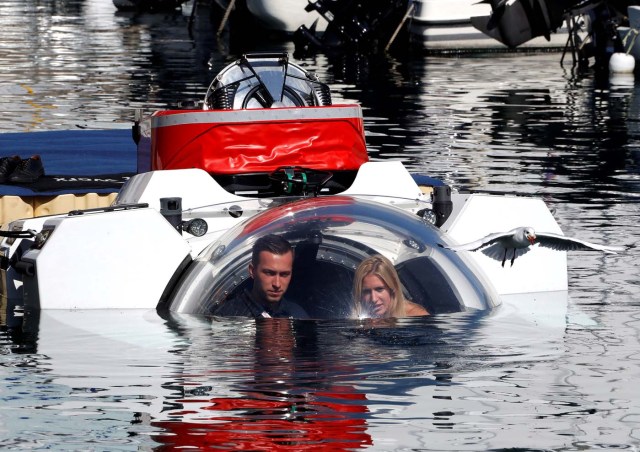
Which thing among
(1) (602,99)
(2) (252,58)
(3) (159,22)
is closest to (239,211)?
(2) (252,58)

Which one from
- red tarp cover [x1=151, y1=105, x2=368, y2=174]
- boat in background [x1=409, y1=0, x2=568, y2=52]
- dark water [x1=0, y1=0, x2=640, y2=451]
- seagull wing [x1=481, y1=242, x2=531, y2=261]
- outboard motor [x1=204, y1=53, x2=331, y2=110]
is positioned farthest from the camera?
boat in background [x1=409, y1=0, x2=568, y2=52]

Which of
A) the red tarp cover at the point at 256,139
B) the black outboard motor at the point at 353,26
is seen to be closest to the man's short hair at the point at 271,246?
the red tarp cover at the point at 256,139

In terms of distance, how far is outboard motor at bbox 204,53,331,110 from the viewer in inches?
525

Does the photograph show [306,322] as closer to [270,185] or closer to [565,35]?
[270,185]

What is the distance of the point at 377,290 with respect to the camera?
945 centimetres

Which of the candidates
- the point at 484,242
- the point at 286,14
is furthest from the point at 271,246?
the point at 286,14

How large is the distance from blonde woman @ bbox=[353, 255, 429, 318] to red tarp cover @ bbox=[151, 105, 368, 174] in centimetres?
337

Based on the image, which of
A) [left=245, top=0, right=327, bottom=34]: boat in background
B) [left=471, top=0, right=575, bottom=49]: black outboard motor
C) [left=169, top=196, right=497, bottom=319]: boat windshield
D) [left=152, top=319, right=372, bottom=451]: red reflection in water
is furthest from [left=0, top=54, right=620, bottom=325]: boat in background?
[left=245, top=0, right=327, bottom=34]: boat in background

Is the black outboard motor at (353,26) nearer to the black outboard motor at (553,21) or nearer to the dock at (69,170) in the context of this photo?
the black outboard motor at (553,21)

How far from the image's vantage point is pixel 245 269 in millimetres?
9648

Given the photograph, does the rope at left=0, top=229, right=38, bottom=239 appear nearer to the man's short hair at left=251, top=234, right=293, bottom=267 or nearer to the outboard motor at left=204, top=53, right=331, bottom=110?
the man's short hair at left=251, top=234, right=293, bottom=267

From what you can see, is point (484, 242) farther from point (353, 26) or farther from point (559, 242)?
point (353, 26)

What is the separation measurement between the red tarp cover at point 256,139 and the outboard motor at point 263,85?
579mm

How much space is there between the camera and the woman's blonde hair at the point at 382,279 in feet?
30.9
